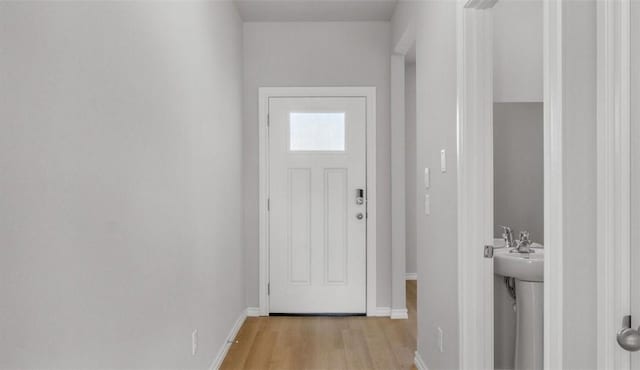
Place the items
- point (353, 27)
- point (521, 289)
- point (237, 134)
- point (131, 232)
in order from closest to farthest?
point (131, 232), point (521, 289), point (237, 134), point (353, 27)

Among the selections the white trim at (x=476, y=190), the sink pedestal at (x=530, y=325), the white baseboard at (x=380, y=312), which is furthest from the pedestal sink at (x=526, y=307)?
the white baseboard at (x=380, y=312)

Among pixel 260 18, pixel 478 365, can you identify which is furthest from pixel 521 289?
pixel 260 18

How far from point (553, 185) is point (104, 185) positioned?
1.32 metres

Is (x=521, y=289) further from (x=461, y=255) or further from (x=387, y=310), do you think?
(x=387, y=310)

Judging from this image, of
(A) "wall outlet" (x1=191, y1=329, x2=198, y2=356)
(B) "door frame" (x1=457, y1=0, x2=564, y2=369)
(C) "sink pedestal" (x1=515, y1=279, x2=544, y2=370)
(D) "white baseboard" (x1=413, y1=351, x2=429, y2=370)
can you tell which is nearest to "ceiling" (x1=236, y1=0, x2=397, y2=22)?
(B) "door frame" (x1=457, y1=0, x2=564, y2=369)

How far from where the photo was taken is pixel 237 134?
12.0 feet

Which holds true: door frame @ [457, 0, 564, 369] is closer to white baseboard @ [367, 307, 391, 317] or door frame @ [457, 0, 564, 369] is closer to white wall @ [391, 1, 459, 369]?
white wall @ [391, 1, 459, 369]

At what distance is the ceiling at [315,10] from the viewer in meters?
3.48

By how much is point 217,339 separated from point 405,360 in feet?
4.04

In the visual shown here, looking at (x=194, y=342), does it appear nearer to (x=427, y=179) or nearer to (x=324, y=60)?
(x=427, y=179)

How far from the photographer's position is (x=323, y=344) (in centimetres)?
321

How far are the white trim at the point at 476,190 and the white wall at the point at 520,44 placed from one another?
2.72 feet
